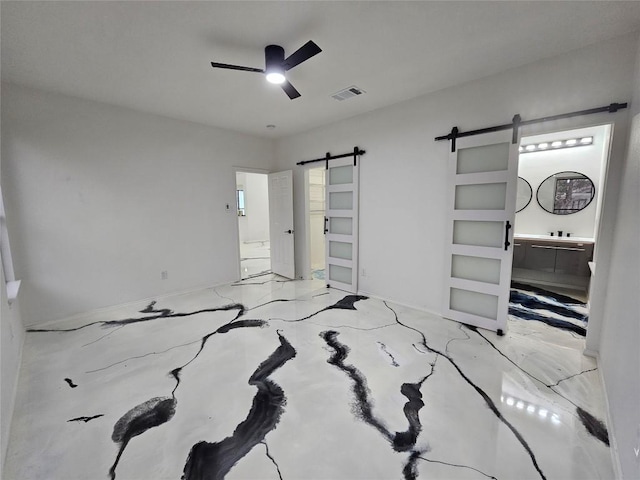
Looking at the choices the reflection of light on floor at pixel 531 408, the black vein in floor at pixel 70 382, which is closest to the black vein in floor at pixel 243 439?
the black vein in floor at pixel 70 382

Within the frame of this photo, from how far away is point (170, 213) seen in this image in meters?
4.00

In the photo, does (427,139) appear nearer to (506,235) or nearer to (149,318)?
(506,235)

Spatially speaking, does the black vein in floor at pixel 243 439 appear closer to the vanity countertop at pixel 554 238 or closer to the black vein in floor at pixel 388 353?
the black vein in floor at pixel 388 353

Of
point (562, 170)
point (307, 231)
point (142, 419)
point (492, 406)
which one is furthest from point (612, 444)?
point (562, 170)

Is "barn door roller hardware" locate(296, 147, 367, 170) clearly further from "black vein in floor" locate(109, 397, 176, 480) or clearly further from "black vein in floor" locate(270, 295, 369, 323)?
"black vein in floor" locate(109, 397, 176, 480)

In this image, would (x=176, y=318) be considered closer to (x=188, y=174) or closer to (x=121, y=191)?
(x=121, y=191)

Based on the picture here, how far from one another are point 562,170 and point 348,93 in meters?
3.89

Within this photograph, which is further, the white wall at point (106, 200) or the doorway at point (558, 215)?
the doorway at point (558, 215)

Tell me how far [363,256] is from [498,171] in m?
1.99

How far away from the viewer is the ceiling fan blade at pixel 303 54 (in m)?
1.85

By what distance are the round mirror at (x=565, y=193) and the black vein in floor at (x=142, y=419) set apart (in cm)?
584

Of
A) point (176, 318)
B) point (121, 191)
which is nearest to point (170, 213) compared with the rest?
point (121, 191)

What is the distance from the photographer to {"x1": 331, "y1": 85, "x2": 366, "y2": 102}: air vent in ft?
9.84

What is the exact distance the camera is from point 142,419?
1737 millimetres
